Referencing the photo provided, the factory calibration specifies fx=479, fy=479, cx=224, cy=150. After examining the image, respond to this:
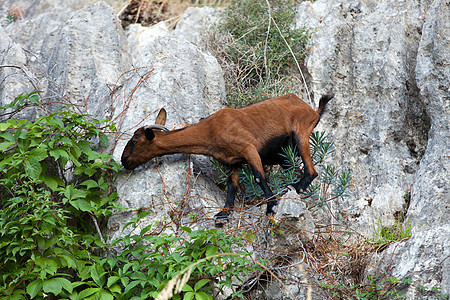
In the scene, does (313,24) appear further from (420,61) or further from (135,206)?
(135,206)

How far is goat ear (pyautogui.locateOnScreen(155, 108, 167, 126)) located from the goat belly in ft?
3.78

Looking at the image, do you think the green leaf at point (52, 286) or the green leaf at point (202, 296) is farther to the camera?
the green leaf at point (52, 286)

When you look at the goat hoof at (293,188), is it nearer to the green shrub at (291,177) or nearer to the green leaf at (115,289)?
the green shrub at (291,177)

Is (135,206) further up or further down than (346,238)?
further up

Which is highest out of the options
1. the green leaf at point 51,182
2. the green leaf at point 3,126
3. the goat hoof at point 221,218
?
the green leaf at point 3,126

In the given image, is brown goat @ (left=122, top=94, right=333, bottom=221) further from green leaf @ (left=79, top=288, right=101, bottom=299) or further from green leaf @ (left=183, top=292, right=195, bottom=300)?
green leaf @ (left=79, top=288, right=101, bottom=299)

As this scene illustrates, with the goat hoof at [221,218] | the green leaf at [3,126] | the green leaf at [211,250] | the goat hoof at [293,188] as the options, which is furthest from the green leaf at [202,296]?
the green leaf at [3,126]

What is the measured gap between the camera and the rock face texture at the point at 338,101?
471cm

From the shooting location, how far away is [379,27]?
6.49 meters

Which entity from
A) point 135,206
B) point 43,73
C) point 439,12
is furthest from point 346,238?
point 43,73

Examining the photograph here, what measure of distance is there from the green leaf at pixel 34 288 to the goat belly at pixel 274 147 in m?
2.45

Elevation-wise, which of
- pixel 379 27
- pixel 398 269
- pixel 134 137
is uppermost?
pixel 379 27

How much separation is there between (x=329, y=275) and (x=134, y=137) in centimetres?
242

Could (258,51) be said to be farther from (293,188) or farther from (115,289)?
(115,289)
